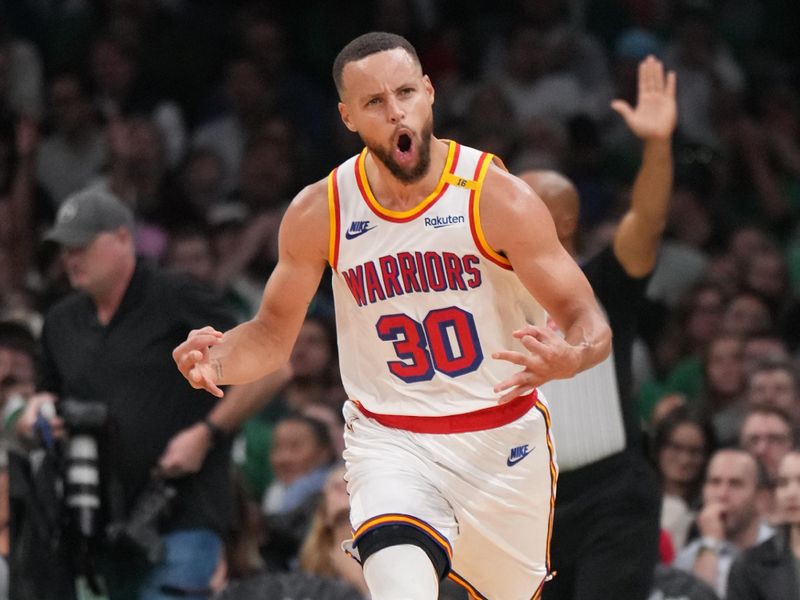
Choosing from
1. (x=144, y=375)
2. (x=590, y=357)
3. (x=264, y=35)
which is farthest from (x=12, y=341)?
(x=590, y=357)

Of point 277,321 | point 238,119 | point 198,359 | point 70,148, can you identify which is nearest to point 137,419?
point 277,321

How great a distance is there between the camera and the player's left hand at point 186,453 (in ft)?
21.6

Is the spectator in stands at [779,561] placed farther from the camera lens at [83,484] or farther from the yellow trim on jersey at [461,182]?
the yellow trim on jersey at [461,182]

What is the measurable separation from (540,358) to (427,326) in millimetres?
544

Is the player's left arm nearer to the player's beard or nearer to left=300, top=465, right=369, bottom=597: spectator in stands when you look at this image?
the player's beard

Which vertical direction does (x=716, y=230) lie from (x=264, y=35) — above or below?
below

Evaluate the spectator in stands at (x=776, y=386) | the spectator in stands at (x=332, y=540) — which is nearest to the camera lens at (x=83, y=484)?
the spectator in stands at (x=332, y=540)

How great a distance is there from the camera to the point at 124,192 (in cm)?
1095

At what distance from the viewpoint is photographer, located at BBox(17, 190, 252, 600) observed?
663cm

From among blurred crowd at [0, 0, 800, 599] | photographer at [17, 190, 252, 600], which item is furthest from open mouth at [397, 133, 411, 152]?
blurred crowd at [0, 0, 800, 599]

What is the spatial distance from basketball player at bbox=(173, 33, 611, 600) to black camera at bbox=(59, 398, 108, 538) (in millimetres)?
1603

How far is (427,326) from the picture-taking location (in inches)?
192

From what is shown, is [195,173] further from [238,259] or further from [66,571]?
[66,571]

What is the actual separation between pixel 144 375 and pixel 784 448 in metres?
3.48
